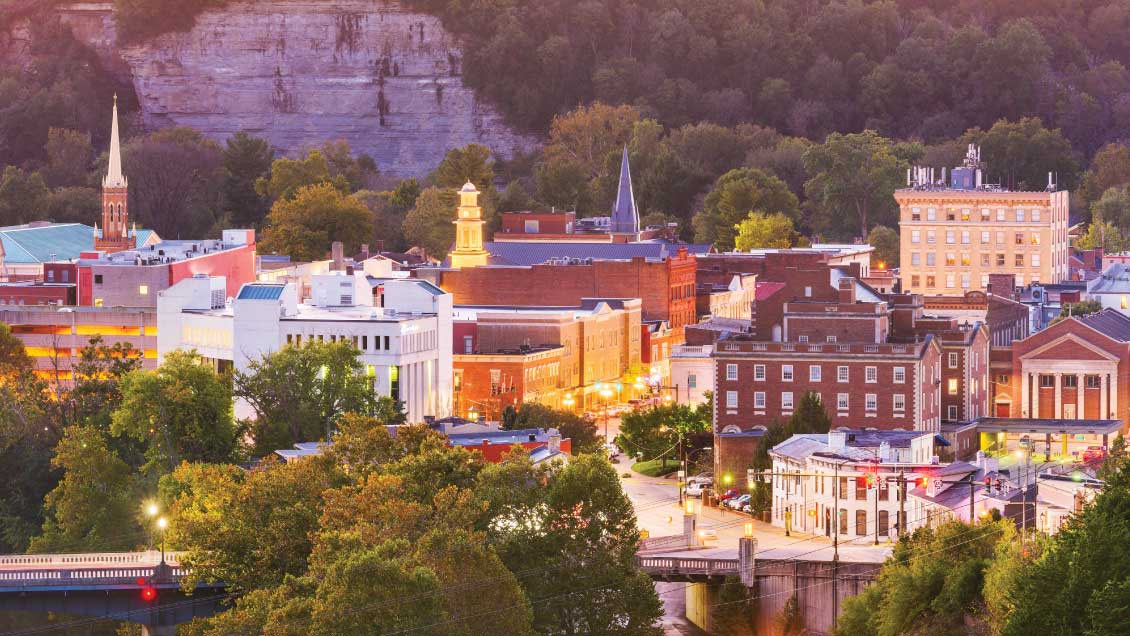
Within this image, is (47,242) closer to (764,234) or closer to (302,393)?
(764,234)

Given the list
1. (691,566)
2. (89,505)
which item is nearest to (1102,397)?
(691,566)

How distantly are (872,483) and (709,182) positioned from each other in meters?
96.1

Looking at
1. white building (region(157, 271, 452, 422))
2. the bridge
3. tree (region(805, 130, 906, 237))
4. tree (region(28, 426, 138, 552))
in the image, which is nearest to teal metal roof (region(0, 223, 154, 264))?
white building (region(157, 271, 452, 422))

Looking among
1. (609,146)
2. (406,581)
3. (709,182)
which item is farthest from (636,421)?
(609,146)

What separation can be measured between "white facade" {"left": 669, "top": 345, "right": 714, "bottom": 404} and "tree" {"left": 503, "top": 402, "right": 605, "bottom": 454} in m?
10.0

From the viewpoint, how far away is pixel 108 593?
6894cm

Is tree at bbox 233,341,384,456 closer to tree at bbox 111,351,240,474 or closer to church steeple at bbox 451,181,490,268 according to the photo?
tree at bbox 111,351,240,474

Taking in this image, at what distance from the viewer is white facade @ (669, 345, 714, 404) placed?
10288cm

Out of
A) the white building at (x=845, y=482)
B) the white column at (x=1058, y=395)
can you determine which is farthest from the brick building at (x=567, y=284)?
the white building at (x=845, y=482)

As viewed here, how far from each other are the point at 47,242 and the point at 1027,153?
198 feet

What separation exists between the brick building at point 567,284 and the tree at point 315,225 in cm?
2873

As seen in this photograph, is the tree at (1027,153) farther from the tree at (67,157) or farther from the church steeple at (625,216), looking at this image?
the tree at (67,157)

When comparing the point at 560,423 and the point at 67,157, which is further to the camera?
the point at 67,157

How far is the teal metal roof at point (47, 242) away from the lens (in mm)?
133125
